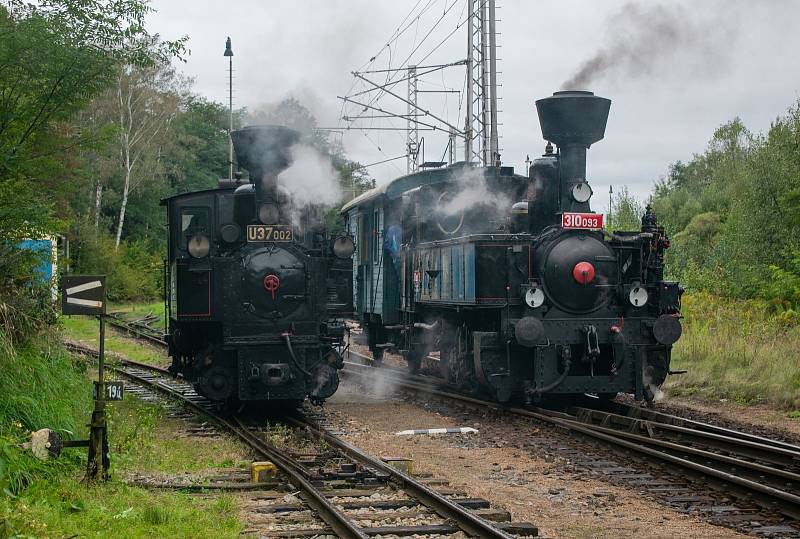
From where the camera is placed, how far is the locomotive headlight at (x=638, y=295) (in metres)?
12.8

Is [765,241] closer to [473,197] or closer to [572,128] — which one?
[473,197]

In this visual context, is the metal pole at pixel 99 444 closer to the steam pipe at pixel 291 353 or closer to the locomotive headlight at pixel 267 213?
the steam pipe at pixel 291 353

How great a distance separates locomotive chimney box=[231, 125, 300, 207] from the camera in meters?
12.0

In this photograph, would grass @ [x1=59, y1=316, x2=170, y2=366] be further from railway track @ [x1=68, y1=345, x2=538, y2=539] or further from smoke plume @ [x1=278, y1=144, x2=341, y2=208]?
railway track @ [x1=68, y1=345, x2=538, y2=539]

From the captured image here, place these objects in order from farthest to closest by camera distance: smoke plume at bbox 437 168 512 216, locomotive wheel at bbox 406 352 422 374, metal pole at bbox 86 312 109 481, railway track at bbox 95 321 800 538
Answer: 1. locomotive wheel at bbox 406 352 422 374
2. smoke plume at bbox 437 168 512 216
3. metal pole at bbox 86 312 109 481
4. railway track at bbox 95 321 800 538

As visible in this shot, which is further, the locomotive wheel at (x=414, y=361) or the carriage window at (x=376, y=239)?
the carriage window at (x=376, y=239)

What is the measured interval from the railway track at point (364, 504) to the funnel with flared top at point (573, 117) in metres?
5.03

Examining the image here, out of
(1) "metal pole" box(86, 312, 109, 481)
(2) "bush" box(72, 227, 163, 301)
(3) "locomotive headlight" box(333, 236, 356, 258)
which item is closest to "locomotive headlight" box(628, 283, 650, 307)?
(3) "locomotive headlight" box(333, 236, 356, 258)

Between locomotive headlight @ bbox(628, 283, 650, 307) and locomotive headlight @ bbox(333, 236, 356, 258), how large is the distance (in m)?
3.68

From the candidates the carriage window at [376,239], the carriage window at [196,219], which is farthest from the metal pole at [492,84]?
the carriage window at [196,219]

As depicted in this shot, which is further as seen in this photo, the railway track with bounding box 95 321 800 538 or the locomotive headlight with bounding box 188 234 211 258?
the locomotive headlight with bounding box 188 234 211 258

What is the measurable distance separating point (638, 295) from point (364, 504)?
638cm

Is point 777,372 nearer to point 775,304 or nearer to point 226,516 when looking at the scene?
point 775,304

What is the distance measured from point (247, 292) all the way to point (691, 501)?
20.0 feet
